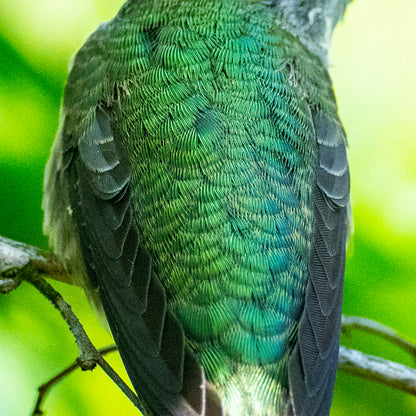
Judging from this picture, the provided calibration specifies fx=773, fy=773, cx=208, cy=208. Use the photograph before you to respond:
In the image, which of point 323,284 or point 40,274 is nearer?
point 323,284

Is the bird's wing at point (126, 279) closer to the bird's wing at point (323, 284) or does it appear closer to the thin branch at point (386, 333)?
the bird's wing at point (323, 284)

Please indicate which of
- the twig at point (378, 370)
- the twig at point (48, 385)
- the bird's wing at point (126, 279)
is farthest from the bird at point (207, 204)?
the twig at point (378, 370)

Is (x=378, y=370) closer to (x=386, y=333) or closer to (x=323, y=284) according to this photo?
(x=386, y=333)

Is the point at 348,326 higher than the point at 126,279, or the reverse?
the point at 126,279

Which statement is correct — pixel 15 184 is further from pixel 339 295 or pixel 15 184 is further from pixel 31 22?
pixel 339 295

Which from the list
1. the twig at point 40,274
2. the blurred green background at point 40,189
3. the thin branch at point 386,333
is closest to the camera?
the twig at point 40,274

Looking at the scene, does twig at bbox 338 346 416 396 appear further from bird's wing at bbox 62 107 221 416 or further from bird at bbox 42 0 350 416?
bird's wing at bbox 62 107 221 416

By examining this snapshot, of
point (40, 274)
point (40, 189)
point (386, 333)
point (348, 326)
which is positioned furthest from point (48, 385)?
point (386, 333)
